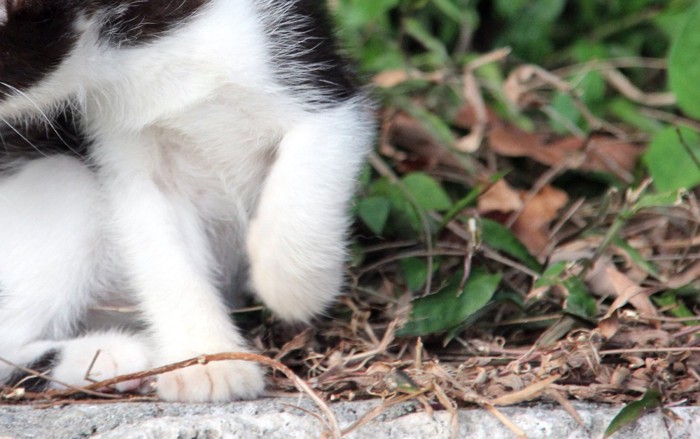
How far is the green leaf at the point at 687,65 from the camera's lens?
2238mm

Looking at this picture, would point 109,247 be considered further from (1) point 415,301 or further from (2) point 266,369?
(1) point 415,301

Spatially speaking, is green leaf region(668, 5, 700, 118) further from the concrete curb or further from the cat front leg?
the cat front leg

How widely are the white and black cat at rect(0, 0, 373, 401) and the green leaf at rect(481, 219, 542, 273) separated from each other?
1.44 feet

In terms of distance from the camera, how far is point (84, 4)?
1.74 m

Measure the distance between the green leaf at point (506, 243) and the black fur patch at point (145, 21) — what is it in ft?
2.92

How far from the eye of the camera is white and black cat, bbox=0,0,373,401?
1810mm

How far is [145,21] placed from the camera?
182 centimetres

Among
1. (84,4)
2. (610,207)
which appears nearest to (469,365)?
(610,207)

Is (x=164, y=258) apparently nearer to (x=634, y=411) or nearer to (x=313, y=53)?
(x=313, y=53)

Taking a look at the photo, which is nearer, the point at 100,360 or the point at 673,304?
the point at 100,360

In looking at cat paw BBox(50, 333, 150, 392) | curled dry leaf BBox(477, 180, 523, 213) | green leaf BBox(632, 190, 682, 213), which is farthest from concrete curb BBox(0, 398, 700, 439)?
curled dry leaf BBox(477, 180, 523, 213)

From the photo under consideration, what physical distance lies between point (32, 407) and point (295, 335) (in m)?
0.60

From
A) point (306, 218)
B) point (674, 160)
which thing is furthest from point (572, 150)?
point (306, 218)

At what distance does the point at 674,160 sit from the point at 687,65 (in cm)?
23
